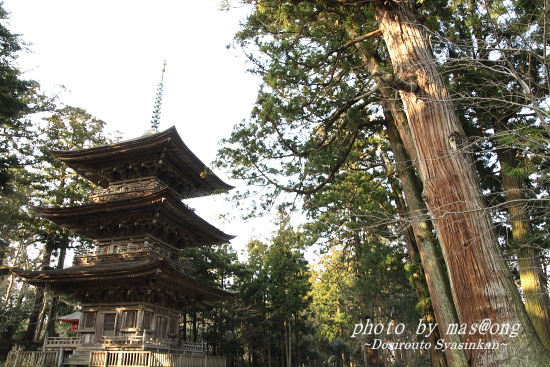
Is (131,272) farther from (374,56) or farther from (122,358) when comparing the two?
(374,56)

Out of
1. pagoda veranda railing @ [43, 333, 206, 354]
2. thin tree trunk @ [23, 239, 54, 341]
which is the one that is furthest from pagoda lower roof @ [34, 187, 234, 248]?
thin tree trunk @ [23, 239, 54, 341]

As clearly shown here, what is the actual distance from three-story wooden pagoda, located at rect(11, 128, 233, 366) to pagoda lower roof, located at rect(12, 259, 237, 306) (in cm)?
3

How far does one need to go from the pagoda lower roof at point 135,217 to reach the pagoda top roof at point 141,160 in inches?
73.8

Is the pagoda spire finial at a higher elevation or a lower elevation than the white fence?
higher

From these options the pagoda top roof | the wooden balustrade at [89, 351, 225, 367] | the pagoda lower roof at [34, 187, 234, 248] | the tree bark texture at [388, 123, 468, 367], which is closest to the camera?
the tree bark texture at [388, 123, 468, 367]

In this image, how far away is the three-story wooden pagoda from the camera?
12.5 metres

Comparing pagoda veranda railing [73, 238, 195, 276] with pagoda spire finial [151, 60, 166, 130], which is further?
pagoda spire finial [151, 60, 166, 130]

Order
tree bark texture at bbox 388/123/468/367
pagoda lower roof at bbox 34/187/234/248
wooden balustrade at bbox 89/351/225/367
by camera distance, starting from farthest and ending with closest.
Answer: pagoda lower roof at bbox 34/187/234/248, wooden balustrade at bbox 89/351/225/367, tree bark texture at bbox 388/123/468/367

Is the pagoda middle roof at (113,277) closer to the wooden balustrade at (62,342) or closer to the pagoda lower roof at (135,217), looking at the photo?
the wooden balustrade at (62,342)

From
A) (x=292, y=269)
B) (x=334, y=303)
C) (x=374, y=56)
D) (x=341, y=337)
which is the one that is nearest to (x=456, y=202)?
(x=374, y=56)

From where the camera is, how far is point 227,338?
82.9ft

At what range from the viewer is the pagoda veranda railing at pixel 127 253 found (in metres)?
13.3

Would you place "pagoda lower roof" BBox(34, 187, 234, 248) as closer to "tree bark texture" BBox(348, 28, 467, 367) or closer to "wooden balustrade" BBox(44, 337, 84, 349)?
"wooden balustrade" BBox(44, 337, 84, 349)

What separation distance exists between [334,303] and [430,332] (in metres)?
24.4
